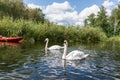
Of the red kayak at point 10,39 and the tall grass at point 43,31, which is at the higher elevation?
the tall grass at point 43,31

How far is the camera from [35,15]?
69.4 meters

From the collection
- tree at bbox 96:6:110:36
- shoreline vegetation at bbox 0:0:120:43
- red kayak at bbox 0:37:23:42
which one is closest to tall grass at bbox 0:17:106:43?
shoreline vegetation at bbox 0:0:120:43

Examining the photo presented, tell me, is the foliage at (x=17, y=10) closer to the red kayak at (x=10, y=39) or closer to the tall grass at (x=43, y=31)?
the tall grass at (x=43, y=31)

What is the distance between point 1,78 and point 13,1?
175 feet

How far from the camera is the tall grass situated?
38.3m

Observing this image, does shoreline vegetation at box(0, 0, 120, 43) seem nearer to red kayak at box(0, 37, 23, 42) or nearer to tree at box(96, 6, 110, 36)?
red kayak at box(0, 37, 23, 42)

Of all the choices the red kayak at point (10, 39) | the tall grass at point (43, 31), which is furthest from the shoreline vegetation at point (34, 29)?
the red kayak at point (10, 39)

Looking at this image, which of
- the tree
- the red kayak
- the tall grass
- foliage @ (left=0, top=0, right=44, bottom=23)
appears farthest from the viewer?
the tree

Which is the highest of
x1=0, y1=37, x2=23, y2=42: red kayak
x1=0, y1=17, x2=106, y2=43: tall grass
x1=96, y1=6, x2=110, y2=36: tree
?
x1=96, y1=6, x2=110, y2=36: tree

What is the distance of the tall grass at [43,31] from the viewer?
3828 centimetres

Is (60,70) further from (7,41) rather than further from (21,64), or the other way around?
(7,41)

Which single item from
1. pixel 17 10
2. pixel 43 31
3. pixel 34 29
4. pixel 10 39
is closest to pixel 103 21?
pixel 17 10

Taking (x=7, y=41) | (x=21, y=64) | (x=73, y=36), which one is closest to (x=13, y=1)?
(x=73, y=36)

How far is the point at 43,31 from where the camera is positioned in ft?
136
